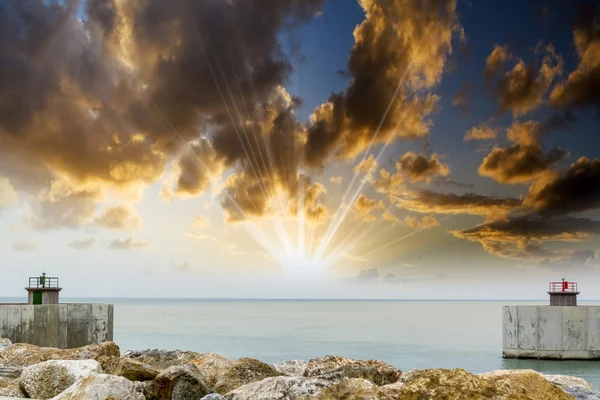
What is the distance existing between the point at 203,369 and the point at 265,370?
1.85m

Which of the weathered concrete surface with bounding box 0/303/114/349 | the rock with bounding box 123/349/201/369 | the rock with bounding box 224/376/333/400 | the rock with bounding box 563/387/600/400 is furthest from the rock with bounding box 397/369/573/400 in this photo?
the weathered concrete surface with bounding box 0/303/114/349

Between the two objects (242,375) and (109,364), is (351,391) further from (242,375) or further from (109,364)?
(109,364)

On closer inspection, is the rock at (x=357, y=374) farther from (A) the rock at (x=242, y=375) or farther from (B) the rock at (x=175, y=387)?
(A) the rock at (x=242, y=375)

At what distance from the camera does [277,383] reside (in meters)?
6.58

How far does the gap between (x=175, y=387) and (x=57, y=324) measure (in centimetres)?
2392

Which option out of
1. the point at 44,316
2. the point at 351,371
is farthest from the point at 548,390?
the point at 44,316

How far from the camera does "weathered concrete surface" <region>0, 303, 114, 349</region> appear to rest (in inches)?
1086

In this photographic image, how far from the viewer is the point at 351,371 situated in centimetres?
750

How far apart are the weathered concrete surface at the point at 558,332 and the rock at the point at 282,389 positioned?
Answer: 1113 inches

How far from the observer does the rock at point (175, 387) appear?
24.5 ft

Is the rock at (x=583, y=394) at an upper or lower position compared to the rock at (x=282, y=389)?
lower

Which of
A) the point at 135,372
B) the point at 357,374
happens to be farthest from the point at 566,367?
the point at 135,372

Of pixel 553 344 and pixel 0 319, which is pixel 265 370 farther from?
pixel 553 344

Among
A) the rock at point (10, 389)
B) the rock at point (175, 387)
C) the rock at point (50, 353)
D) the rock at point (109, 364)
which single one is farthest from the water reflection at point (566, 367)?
the rock at point (10, 389)
